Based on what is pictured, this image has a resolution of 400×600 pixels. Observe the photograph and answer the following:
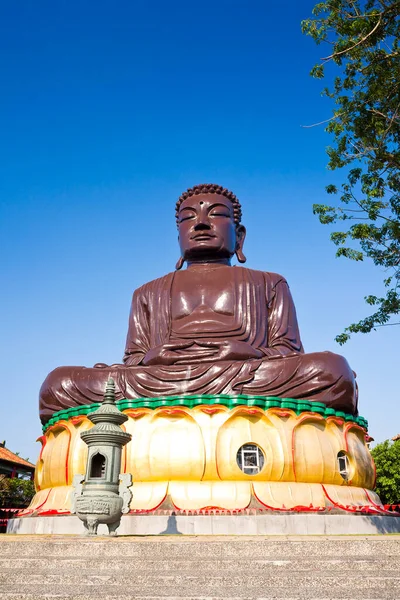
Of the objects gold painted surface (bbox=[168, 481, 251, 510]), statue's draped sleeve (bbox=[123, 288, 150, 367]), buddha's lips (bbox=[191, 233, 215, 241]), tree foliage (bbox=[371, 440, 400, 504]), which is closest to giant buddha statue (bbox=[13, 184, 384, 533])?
gold painted surface (bbox=[168, 481, 251, 510])

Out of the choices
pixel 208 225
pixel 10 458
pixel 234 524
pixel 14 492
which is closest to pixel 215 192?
pixel 208 225

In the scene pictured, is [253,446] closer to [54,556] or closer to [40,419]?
[40,419]

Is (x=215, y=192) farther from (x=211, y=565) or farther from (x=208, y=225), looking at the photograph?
(x=211, y=565)

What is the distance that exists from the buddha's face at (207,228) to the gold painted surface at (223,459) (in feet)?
15.8

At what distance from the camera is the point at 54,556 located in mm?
4230

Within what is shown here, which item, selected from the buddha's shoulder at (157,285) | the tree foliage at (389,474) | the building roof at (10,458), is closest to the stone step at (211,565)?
the buddha's shoulder at (157,285)

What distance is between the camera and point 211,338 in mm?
11414

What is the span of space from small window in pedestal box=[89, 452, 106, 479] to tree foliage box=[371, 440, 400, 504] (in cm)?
1587

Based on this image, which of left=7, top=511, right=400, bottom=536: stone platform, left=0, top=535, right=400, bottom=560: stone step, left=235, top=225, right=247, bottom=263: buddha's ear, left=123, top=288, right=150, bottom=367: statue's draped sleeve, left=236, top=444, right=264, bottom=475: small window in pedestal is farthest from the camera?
left=235, top=225, right=247, bottom=263: buddha's ear

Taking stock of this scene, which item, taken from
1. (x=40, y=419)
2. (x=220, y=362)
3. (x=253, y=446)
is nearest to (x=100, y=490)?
(x=253, y=446)

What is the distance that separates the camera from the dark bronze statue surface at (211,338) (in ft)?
33.2

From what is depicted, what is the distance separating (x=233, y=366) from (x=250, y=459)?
5.47 ft

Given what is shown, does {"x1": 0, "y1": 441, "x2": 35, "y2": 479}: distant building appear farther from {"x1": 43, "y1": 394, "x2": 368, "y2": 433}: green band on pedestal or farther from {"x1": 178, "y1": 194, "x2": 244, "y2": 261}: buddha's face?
{"x1": 43, "y1": 394, "x2": 368, "y2": 433}: green band on pedestal

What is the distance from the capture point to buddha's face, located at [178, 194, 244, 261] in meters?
13.3
